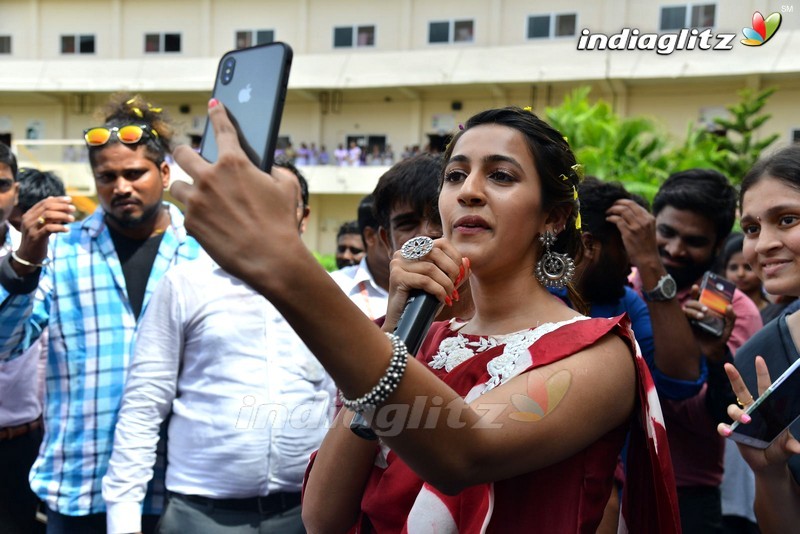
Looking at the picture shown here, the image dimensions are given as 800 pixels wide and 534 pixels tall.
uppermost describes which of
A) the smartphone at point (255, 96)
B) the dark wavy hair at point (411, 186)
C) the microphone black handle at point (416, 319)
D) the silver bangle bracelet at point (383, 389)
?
the smartphone at point (255, 96)

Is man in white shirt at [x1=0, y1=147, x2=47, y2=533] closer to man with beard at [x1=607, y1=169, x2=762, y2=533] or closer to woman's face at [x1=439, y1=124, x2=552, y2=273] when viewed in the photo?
woman's face at [x1=439, y1=124, x2=552, y2=273]

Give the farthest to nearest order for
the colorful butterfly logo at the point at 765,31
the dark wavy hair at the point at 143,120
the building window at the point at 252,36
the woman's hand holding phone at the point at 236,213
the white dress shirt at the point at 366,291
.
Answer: the building window at the point at 252,36 < the colorful butterfly logo at the point at 765,31 < the dark wavy hair at the point at 143,120 < the white dress shirt at the point at 366,291 < the woman's hand holding phone at the point at 236,213

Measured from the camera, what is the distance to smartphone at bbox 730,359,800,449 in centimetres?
180

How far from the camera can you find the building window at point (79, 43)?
26891mm

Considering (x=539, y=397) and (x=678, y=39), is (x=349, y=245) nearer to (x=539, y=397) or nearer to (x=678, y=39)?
(x=678, y=39)

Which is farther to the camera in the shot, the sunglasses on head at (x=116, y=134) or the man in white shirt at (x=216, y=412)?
the sunglasses on head at (x=116, y=134)

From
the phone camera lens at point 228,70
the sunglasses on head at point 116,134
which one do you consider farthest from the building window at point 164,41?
the phone camera lens at point 228,70

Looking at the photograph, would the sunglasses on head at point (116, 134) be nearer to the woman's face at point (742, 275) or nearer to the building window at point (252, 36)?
the woman's face at point (742, 275)

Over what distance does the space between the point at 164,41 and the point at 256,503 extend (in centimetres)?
2614

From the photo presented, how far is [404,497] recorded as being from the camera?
5.60 feet

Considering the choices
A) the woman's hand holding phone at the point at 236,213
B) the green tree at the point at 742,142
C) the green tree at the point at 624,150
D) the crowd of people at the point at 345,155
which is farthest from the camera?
the crowd of people at the point at 345,155

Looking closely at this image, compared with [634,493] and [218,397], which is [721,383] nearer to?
[634,493]

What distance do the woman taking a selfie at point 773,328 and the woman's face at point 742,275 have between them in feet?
8.39

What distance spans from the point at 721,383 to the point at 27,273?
2.56 meters
